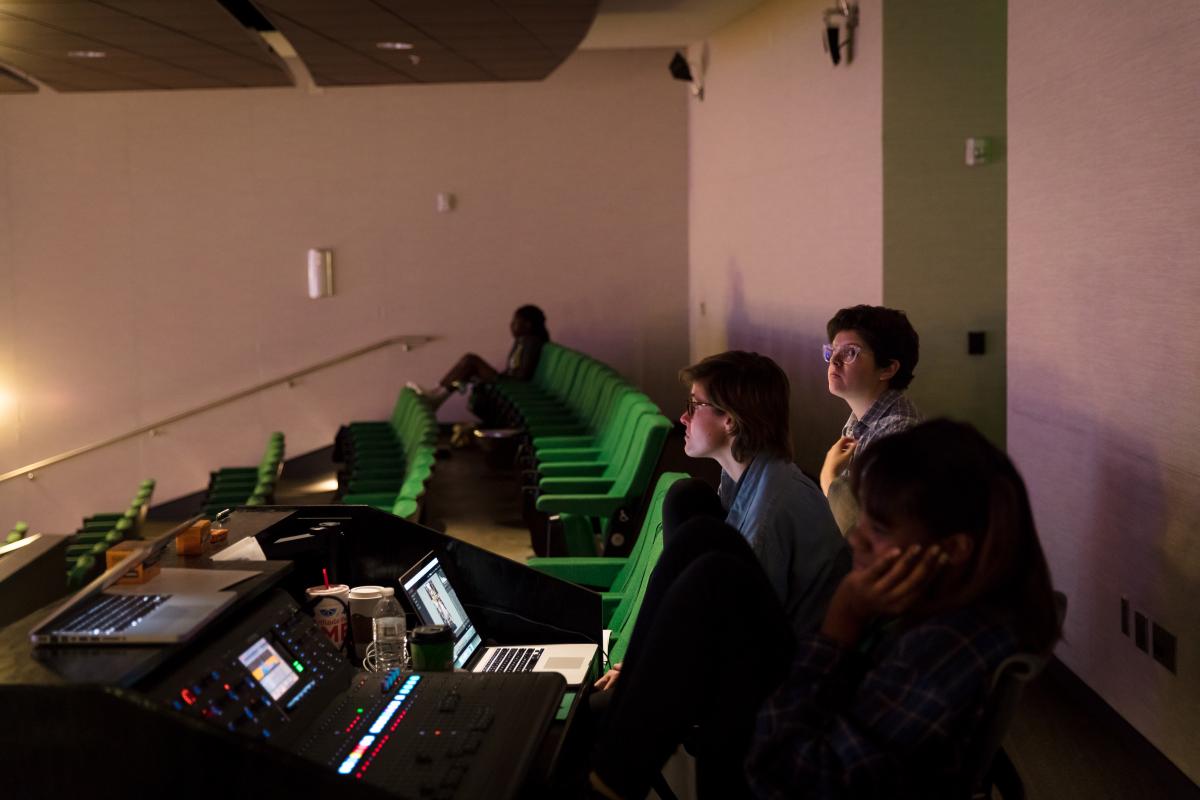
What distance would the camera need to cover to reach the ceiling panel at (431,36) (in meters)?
6.55

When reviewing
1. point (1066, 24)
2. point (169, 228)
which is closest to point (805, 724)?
point (1066, 24)

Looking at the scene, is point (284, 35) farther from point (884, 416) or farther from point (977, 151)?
point (884, 416)

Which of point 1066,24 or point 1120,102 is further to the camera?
point 1066,24

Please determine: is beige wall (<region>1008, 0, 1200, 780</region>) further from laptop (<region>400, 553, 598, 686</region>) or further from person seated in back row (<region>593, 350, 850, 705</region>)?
laptop (<region>400, 553, 598, 686</region>)

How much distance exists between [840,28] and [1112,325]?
11.0 ft

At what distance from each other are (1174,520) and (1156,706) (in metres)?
0.53

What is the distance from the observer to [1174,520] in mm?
3031

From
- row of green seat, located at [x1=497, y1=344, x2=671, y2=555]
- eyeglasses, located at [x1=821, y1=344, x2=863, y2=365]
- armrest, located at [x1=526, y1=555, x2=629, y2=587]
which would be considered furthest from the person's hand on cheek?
row of green seat, located at [x1=497, y1=344, x2=671, y2=555]

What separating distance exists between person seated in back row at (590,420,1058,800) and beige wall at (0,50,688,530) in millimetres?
9997

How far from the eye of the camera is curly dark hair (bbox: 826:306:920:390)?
3350 mm

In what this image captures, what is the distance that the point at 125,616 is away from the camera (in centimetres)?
166

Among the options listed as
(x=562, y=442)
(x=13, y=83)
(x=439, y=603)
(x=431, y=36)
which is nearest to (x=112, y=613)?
(x=439, y=603)

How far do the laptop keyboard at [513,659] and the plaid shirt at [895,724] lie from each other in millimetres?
876

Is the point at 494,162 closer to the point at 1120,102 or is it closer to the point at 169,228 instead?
the point at 169,228
